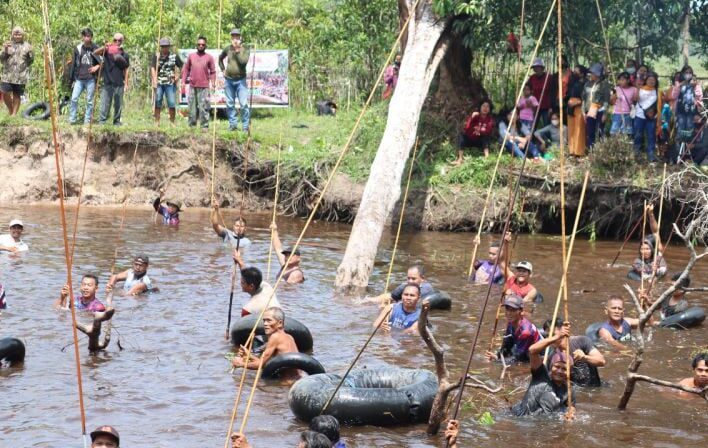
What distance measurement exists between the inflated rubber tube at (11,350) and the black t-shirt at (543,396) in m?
5.50

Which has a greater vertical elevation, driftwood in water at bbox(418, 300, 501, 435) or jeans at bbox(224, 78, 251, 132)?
jeans at bbox(224, 78, 251, 132)

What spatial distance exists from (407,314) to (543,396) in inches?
150

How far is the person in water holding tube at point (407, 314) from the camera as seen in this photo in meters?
14.0

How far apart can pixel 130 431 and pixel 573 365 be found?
4.57 m

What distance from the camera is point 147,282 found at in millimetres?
15891

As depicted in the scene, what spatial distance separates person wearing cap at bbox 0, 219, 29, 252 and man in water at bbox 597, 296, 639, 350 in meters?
9.73

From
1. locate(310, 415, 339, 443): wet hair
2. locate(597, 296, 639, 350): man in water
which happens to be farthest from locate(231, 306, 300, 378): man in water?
locate(597, 296, 639, 350): man in water

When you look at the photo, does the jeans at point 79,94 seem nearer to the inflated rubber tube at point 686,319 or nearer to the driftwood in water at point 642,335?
the inflated rubber tube at point 686,319

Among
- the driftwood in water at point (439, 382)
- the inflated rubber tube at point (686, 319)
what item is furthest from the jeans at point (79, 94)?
the driftwood in water at point (439, 382)

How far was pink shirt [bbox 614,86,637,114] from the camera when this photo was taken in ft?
66.4

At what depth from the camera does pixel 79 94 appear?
23.5m

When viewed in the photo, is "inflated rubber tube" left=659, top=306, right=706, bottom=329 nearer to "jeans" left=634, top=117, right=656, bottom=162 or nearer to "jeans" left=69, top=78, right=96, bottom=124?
"jeans" left=634, top=117, right=656, bottom=162

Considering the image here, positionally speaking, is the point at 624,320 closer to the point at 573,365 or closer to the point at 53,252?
the point at 573,365

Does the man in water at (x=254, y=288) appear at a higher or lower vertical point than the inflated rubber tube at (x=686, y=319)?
higher
